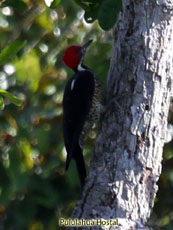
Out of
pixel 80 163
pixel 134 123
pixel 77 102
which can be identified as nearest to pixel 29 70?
pixel 77 102

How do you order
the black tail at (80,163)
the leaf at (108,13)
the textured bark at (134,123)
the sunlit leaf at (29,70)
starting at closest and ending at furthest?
1. the leaf at (108,13)
2. the textured bark at (134,123)
3. the black tail at (80,163)
4. the sunlit leaf at (29,70)

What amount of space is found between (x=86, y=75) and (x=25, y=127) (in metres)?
0.66

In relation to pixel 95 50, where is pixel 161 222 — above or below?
below

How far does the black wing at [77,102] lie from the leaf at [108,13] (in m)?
1.26

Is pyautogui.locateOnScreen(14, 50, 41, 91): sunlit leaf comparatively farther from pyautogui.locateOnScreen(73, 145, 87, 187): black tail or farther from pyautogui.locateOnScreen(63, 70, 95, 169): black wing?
pyautogui.locateOnScreen(73, 145, 87, 187): black tail

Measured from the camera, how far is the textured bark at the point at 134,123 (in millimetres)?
4152

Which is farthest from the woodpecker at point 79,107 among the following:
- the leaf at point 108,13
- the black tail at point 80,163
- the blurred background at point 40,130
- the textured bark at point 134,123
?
the leaf at point 108,13

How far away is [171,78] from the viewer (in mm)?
4402

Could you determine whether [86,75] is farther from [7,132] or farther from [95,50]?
[7,132]

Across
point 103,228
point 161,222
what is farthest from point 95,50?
point 103,228

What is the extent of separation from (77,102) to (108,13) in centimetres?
135

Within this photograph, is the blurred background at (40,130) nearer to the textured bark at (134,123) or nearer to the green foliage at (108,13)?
→ the textured bark at (134,123)

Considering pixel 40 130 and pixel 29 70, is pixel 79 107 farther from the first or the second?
pixel 29 70

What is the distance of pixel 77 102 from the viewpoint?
205 inches
